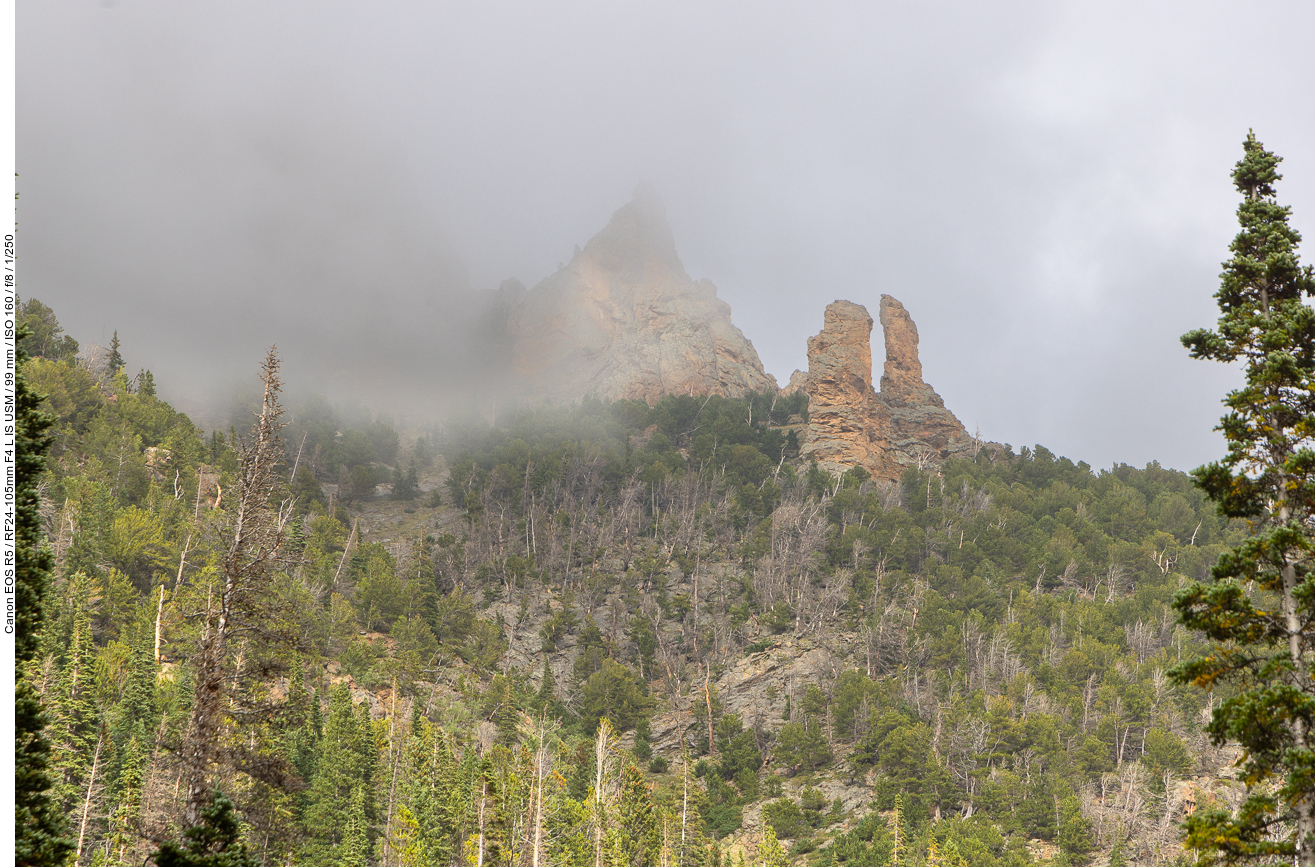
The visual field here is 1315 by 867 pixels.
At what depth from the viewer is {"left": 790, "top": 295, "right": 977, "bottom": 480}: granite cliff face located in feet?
419

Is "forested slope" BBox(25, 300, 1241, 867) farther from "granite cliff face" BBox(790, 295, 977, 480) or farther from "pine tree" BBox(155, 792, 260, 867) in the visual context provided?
"granite cliff face" BBox(790, 295, 977, 480)

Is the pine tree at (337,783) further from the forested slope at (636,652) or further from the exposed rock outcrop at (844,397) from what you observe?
the exposed rock outcrop at (844,397)

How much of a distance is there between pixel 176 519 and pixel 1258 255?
246 feet

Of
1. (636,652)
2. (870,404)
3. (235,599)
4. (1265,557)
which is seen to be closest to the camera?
(1265,557)

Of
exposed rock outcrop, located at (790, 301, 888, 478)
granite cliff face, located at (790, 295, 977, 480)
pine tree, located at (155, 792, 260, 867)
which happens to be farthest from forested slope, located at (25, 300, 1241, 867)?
granite cliff face, located at (790, 295, 977, 480)

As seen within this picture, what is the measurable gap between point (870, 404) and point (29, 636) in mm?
128845

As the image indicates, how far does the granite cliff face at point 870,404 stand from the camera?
419ft

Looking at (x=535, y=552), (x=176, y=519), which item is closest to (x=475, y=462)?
(x=535, y=552)

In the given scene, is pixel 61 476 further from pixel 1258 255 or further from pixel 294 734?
pixel 1258 255

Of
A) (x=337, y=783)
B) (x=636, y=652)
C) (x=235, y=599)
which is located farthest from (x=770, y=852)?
(x=235, y=599)

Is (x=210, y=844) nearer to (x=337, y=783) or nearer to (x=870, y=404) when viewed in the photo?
→ (x=337, y=783)

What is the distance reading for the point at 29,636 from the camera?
13461 mm

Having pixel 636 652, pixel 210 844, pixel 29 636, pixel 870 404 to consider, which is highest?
pixel 870 404

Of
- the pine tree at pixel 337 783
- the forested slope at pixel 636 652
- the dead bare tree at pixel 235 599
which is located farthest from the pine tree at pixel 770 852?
the dead bare tree at pixel 235 599
